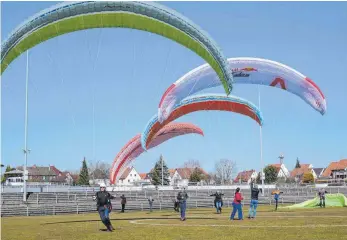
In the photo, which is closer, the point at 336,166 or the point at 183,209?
the point at 183,209

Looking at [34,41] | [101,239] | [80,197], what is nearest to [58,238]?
[101,239]

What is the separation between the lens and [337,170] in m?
130

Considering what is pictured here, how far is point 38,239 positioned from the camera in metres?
14.7

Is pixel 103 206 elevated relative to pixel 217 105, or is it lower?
lower

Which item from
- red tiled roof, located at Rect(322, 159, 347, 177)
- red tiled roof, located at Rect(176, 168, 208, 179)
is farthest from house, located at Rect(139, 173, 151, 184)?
red tiled roof, located at Rect(322, 159, 347, 177)

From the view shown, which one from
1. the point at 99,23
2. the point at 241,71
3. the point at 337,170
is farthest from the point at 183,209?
the point at 337,170

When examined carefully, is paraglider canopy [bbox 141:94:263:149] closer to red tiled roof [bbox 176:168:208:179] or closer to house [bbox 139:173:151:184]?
house [bbox 139:173:151:184]

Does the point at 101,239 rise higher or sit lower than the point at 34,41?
lower

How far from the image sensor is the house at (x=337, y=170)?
12769cm

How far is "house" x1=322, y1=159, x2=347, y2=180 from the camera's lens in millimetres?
127688

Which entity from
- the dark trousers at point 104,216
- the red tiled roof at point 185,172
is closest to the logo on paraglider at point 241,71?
the dark trousers at point 104,216

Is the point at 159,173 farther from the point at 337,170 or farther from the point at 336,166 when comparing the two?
the point at 336,166

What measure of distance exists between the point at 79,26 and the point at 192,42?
13.5 ft

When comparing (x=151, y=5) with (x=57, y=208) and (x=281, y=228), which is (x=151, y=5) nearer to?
(x=281, y=228)
